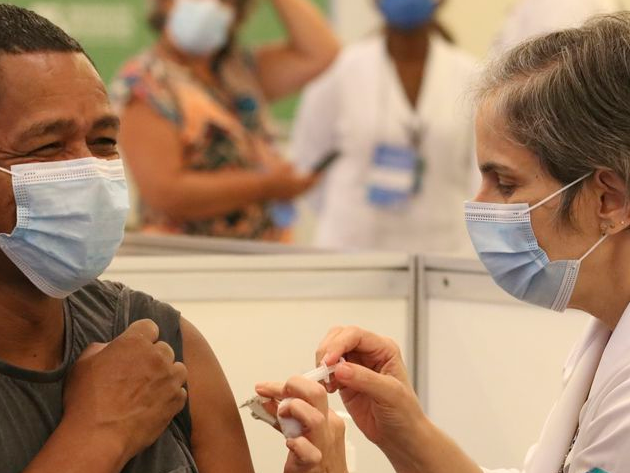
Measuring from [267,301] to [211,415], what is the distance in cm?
61

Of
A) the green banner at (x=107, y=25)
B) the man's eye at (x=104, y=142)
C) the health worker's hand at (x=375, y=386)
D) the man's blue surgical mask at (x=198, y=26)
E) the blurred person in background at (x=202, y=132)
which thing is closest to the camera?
the man's eye at (x=104, y=142)

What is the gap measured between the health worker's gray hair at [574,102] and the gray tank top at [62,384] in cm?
54

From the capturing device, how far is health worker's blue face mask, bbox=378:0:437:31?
402 cm

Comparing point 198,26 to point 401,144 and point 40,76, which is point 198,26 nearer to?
point 401,144

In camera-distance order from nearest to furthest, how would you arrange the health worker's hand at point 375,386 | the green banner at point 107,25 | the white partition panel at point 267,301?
the health worker's hand at point 375,386 < the white partition panel at point 267,301 < the green banner at point 107,25

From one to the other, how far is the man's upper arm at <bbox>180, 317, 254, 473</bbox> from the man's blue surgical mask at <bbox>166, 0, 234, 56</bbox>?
81.4 inches

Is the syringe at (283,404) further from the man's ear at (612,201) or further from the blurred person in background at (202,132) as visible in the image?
the blurred person in background at (202,132)

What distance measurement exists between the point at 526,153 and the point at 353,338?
1.18ft

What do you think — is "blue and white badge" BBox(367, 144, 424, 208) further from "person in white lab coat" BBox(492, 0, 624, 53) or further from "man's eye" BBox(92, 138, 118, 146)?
"man's eye" BBox(92, 138, 118, 146)

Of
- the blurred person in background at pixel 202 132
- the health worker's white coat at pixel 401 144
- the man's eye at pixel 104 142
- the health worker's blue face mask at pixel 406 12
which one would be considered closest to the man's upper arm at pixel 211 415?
the man's eye at pixel 104 142

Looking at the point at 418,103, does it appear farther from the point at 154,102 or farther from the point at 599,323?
the point at 599,323

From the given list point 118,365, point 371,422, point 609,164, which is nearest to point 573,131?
point 609,164

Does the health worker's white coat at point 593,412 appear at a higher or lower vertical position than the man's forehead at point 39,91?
lower

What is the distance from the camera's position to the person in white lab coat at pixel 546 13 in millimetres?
3285
